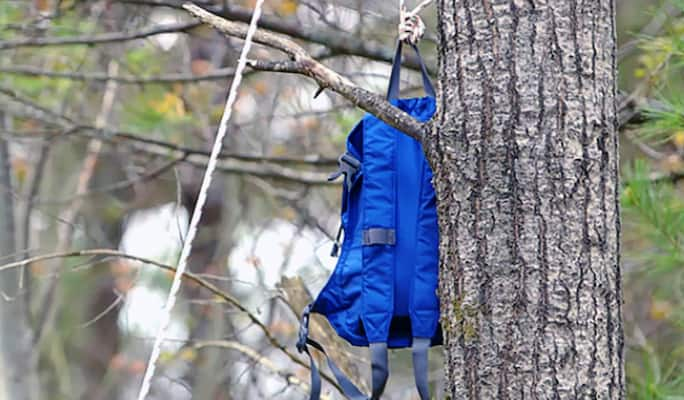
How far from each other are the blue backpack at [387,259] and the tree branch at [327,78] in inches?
4.8

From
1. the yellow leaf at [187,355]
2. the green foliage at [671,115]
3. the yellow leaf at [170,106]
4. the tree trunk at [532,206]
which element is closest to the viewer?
the tree trunk at [532,206]

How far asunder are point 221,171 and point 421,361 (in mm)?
2511

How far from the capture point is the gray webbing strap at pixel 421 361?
1.97 meters

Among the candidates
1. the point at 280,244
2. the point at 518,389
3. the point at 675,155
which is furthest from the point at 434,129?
the point at 280,244

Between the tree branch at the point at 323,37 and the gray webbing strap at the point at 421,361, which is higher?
the tree branch at the point at 323,37

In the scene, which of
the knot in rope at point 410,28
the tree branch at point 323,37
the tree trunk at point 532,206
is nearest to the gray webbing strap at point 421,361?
the tree trunk at point 532,206

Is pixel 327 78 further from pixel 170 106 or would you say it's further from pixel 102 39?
pixel 170 106

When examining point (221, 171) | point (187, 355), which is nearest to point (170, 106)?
point (221, 171)

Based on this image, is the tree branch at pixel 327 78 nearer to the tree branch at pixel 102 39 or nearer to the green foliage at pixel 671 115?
the green foliage at pixel 671 115

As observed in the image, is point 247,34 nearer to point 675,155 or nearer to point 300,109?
point 675,155

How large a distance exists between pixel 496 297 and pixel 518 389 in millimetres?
157

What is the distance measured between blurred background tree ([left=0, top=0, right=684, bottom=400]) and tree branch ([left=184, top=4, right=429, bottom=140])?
826mm

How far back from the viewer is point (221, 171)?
437 cm

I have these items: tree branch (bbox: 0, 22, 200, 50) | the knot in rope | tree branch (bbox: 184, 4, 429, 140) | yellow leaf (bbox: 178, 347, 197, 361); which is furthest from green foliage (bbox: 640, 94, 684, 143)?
yellow leaf (bbox: 178, 347, 197, 361)
